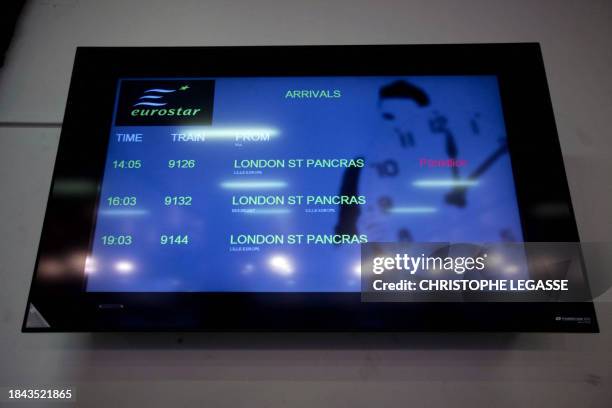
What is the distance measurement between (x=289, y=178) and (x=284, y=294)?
1.28 feet

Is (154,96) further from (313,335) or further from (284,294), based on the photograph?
(313,335)

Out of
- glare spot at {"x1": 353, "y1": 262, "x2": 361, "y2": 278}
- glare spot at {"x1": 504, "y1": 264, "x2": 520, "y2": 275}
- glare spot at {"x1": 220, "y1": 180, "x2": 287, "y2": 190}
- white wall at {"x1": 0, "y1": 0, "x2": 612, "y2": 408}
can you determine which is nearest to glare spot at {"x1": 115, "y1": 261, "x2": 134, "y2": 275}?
white wall at {"x1": 0, "y1": 0, "x2": 612, "y2": 408}

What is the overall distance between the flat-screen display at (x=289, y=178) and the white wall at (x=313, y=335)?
250 mm

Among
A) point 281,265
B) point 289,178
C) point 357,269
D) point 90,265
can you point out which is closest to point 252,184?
point 289,178

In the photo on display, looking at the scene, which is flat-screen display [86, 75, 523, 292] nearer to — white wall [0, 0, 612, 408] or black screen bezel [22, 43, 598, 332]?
black screen bezel [22, 43, 598, 332]

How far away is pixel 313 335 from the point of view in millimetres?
1272

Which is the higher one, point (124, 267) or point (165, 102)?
point (165, 102)

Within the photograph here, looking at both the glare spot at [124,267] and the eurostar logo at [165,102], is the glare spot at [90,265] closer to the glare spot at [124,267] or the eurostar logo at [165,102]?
the glare spot at [124,267]

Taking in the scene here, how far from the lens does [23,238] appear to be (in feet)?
4.60

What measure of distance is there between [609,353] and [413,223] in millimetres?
762

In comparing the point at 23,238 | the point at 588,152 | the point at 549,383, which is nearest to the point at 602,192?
the point at 588,152

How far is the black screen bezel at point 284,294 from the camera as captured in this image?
117 cm

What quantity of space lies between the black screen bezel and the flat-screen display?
0.11 feet

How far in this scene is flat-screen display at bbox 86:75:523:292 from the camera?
1.24 metres
